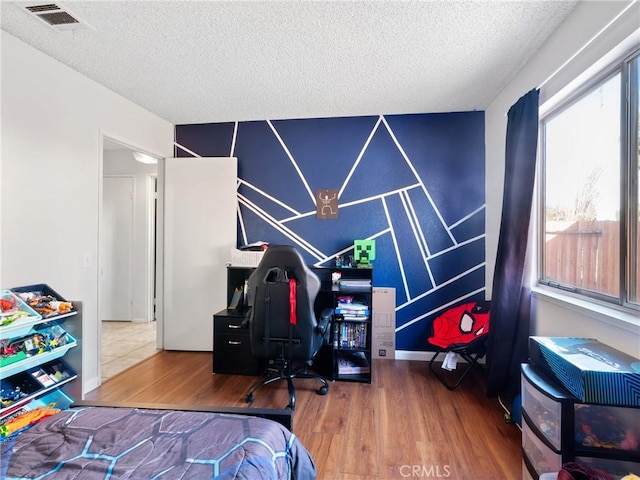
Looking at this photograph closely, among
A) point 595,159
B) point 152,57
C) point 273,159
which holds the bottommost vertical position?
point 595,159

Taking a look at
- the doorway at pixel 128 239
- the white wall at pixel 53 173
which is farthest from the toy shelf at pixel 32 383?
the doorway at pixel 128 239

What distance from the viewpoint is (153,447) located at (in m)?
1.00

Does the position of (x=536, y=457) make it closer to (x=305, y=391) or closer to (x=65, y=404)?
(x=305, y=391)

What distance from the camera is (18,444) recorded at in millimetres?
1015

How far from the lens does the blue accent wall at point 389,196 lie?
3.06 meters

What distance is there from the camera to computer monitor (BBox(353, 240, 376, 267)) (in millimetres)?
3002

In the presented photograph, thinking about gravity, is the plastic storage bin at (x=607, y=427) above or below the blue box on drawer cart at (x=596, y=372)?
below

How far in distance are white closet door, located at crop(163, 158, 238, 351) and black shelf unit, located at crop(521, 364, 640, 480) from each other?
2799 mm

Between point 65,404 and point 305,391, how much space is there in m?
1.64

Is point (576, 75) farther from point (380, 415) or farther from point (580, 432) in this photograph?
point (380, 415)

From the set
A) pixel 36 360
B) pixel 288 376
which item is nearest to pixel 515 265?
pixel 288 376

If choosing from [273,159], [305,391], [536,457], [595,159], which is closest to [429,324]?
[305,391]

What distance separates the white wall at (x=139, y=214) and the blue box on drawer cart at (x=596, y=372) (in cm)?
475

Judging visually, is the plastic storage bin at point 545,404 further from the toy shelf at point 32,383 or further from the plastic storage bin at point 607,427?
the toy shelf at point 32,383
